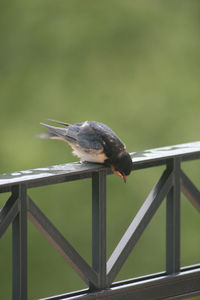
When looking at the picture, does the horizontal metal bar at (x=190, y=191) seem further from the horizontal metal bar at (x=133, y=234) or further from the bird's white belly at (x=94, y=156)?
the bird's white belly at (x=94, y=156)

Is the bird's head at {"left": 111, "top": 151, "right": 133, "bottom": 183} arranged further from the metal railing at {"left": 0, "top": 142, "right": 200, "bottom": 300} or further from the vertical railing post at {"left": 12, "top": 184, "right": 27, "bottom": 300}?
the vertical railing post at {"left": 12, "top": 184, "right": 27, "bottom": 300}

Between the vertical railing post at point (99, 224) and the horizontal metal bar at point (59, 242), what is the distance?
0.03m

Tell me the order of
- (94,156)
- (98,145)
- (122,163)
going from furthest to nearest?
(98,145) → (94,156) → (122,163)

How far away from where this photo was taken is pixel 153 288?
3.14 meters

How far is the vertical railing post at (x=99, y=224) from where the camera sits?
2.93 m

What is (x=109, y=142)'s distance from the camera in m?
3.29

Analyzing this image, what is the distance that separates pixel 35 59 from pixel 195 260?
12.5ft

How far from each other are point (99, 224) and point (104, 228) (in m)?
0.03

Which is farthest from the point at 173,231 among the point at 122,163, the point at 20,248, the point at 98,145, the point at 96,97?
the point at 96,97

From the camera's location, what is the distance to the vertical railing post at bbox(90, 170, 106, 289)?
2.93 m

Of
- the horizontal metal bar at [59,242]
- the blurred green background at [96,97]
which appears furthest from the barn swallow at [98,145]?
the blurred green background at [96,97]

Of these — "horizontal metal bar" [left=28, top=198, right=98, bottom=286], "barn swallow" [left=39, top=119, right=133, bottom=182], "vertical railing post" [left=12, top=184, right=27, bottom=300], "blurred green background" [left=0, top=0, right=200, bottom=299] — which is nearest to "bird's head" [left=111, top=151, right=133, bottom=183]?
"barn swallow" [left=39, top=119, right=133, bottom=182]

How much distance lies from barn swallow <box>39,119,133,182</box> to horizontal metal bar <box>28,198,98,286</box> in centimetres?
34

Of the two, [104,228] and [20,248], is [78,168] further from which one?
[20,248]
